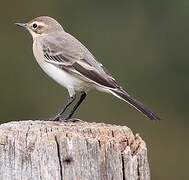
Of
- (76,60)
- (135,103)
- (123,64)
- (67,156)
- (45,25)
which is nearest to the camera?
(67,156)

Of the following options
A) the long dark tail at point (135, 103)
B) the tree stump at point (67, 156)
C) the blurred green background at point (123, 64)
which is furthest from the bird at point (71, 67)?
the blurred green background at point (123, 64)

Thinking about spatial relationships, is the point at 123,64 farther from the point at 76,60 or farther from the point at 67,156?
the point at 67,156

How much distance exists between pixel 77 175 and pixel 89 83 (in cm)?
266

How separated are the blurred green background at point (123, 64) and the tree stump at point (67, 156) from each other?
10366 mm

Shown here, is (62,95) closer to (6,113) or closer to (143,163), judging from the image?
(6,113)

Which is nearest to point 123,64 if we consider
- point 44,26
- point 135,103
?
point 44,26

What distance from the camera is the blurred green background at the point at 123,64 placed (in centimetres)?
1788

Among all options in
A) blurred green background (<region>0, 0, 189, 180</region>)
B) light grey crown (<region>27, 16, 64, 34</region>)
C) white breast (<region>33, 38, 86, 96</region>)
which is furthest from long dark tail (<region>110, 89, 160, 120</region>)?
blurred green background (<region>0, 0, 189, 180</region>)

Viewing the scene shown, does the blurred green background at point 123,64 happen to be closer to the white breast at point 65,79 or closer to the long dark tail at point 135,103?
the white breast at point 65,79

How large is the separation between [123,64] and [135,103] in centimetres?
1049

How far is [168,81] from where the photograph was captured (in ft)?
62.7

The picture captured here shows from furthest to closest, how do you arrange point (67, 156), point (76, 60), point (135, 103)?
point (76, 60) < point (135, 103) < point (67, 156)

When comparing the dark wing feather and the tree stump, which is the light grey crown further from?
the tree stump

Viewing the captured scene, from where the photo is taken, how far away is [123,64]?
1902cm
